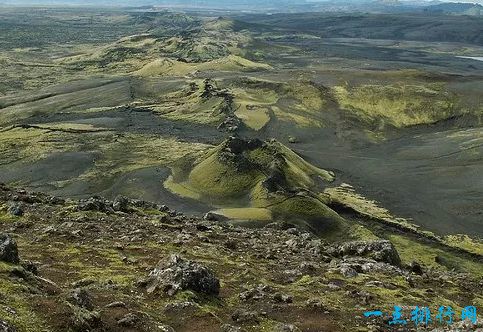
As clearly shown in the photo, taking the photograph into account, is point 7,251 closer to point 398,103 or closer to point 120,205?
point 120,205

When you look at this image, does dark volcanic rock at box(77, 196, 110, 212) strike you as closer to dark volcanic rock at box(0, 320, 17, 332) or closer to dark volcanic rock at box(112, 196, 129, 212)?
dark volcanic rock at box(112, 196, 129, 212)

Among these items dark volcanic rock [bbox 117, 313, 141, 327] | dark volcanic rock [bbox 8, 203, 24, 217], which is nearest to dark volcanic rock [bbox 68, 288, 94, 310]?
dark volcanic rock [bbox 117, 313, 141, 327]

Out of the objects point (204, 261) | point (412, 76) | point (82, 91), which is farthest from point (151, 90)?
point (204, 261)

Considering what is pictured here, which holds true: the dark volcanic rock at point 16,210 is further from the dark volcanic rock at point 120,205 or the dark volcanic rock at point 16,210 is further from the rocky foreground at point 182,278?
the dark volcanic rock at point 120,205

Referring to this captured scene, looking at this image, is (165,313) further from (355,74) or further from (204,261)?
(355,74)

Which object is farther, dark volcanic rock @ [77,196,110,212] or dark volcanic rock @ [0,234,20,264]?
dark volcanic rock @ [77,196,110,212]
